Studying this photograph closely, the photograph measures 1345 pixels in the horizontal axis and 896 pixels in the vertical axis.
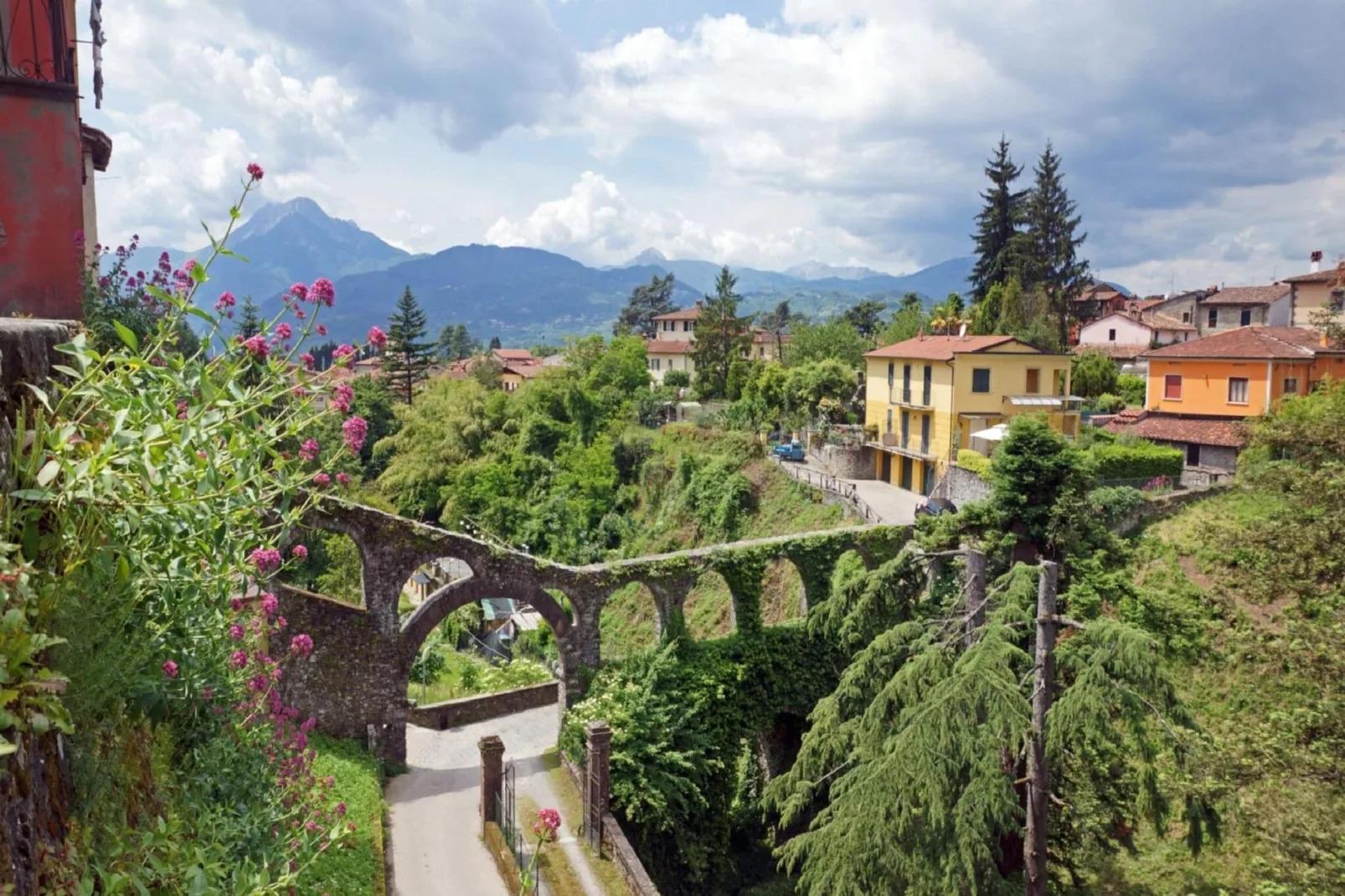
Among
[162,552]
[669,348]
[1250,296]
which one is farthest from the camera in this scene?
[669,348]

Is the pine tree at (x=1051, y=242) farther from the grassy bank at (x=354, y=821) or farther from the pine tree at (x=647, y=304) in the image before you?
the pine tree at (x=647, y=304)

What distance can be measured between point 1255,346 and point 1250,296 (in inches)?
980

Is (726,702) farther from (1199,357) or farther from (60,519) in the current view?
(1199,357)

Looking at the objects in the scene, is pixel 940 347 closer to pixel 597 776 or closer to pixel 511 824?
pixel 597 776

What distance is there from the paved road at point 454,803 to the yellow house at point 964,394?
17.7 m

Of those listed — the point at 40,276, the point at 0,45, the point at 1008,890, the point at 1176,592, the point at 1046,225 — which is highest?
the point at 1046,225

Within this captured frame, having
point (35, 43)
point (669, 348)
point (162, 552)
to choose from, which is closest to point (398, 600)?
point (35, 43)

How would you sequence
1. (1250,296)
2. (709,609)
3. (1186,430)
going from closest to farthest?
(1186,430) < (709,609) < (1250,296)

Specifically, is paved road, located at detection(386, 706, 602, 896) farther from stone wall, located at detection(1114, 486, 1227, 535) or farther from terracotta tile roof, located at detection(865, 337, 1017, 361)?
terracotta tile roof, located at detection(865, 337, 1017, 361)

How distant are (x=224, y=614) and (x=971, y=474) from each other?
25.2 metres

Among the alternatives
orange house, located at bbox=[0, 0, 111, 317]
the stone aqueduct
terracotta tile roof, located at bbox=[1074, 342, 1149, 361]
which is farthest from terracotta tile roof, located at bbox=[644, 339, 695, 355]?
orange house, located at bbox=[0, 0, 111, 317]

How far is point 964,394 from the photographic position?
101 feet

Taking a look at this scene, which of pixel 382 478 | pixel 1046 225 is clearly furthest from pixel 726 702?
pixel 1046 225

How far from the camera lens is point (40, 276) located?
26.3 ft
